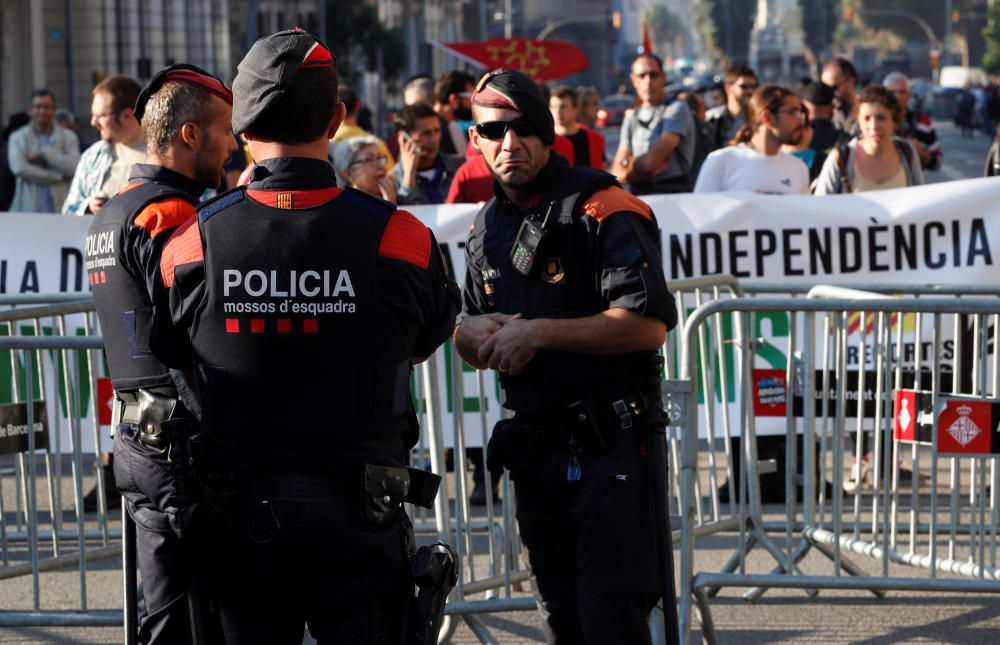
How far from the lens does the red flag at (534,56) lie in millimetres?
17453

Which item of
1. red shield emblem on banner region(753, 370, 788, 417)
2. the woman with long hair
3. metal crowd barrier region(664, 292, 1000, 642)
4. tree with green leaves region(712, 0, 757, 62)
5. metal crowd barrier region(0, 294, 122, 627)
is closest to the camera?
metal crowd barrier region(664, 292, 1000, 642)

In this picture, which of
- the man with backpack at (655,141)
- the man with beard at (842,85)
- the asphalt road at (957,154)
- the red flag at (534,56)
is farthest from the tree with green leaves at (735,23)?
the man with backpack at (655,141)

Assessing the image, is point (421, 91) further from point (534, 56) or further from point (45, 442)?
point (45, 442)

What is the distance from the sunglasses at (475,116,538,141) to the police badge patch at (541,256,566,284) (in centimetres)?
36

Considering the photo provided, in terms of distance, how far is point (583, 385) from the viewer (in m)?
4.34

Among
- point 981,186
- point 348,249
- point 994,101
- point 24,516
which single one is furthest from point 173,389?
point 994,101

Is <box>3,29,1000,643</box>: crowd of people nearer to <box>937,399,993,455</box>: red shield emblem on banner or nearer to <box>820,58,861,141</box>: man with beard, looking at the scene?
<box>937,399,993,455</box>: red shield emblem on banner

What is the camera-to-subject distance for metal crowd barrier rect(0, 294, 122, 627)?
547 cm

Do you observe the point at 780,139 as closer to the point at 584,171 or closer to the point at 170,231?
the point at 584,171

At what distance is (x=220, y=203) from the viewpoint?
3.40 metres

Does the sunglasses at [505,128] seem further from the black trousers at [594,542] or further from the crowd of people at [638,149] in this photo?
the crowd of people at [638,149]

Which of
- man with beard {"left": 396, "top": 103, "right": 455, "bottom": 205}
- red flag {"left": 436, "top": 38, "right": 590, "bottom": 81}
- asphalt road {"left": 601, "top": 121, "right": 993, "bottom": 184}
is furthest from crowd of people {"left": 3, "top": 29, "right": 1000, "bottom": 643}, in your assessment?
asphalt road {"left": 601, "top": 121, "right": 993, "bottom": 184}

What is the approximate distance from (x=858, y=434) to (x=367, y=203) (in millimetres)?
3162

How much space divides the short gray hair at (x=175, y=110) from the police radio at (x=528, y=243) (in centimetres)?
92
